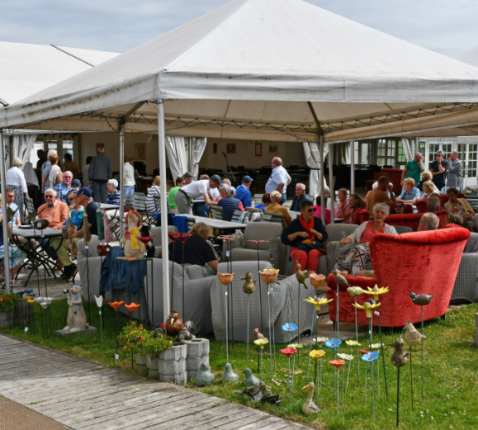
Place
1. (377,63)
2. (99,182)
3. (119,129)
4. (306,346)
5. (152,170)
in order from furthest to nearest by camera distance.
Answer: (152,170) < (99,182) < (119,129) < (377,63) < (306,346)

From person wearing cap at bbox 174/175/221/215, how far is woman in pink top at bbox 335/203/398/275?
15.3 feet

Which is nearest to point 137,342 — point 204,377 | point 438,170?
point 204,377

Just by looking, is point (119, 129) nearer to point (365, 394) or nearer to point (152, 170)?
point (365, 394)

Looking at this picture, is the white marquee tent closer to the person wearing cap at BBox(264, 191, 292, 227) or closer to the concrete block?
the concrete block

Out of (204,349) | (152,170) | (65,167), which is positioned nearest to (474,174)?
(152,170)

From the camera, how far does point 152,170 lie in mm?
24953

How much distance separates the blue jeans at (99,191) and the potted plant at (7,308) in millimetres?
8218

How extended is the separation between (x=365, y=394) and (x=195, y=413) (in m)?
1.00

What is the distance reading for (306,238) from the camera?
7.16 metres

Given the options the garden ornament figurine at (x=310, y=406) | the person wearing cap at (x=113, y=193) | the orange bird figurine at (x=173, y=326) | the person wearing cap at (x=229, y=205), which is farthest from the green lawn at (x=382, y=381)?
the person wearing cap at (x=113, y=193)

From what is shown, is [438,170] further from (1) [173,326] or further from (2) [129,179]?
(1) [173,326]

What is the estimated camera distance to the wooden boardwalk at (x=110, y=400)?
367 cm

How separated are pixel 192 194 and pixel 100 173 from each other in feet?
11.4

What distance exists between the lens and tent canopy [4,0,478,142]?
15.8 feet
